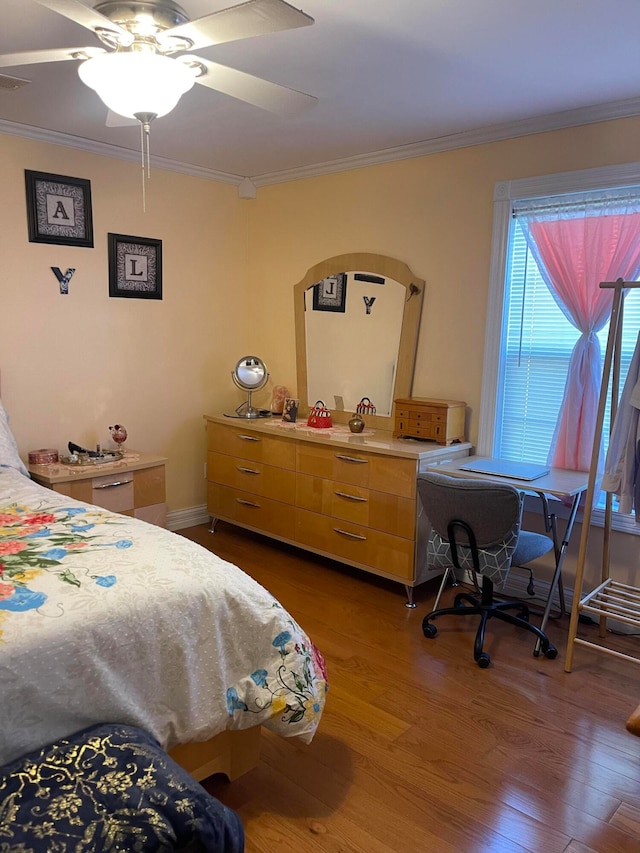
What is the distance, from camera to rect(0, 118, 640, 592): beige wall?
3441 mm

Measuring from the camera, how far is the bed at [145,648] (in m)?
1.46

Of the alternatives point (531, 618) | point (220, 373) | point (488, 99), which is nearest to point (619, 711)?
point (531, 618)

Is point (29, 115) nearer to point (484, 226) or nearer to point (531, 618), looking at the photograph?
point (484, 226)

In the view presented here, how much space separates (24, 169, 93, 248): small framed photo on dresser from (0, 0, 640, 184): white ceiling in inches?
10.5

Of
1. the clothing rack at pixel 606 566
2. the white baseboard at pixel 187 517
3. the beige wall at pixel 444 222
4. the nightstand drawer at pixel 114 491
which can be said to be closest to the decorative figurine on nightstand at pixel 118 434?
the nightstand drawer at pixel 114 491

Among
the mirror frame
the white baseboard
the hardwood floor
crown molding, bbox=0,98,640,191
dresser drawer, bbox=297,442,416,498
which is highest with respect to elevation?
crown molding, bbox=0,98,640,191

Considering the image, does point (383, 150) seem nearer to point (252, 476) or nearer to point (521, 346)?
point (521, 346)

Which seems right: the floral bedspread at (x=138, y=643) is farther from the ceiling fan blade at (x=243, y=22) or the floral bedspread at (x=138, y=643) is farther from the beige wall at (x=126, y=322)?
the beige wall at (x=126, y=322)

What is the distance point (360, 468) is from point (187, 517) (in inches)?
64.3

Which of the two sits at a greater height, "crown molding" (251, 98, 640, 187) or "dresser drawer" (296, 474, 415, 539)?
"crown molding" (251, 98, 640, 187)

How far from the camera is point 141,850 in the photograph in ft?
4.02

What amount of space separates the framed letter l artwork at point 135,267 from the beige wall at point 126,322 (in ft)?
0.15

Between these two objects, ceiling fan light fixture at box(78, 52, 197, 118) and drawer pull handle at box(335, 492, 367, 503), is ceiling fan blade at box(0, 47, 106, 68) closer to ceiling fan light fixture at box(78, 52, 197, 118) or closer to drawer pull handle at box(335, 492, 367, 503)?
ceiling fan light fixture at box(78, 52, 197, 118)

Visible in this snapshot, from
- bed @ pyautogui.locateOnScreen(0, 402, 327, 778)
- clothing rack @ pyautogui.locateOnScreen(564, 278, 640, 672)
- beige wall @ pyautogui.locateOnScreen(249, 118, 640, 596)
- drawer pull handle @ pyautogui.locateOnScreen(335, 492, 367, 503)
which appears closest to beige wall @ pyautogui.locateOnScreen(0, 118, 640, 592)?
beige wall @ pyautogui.locateOnScreen(249, 118, 640, 596)
